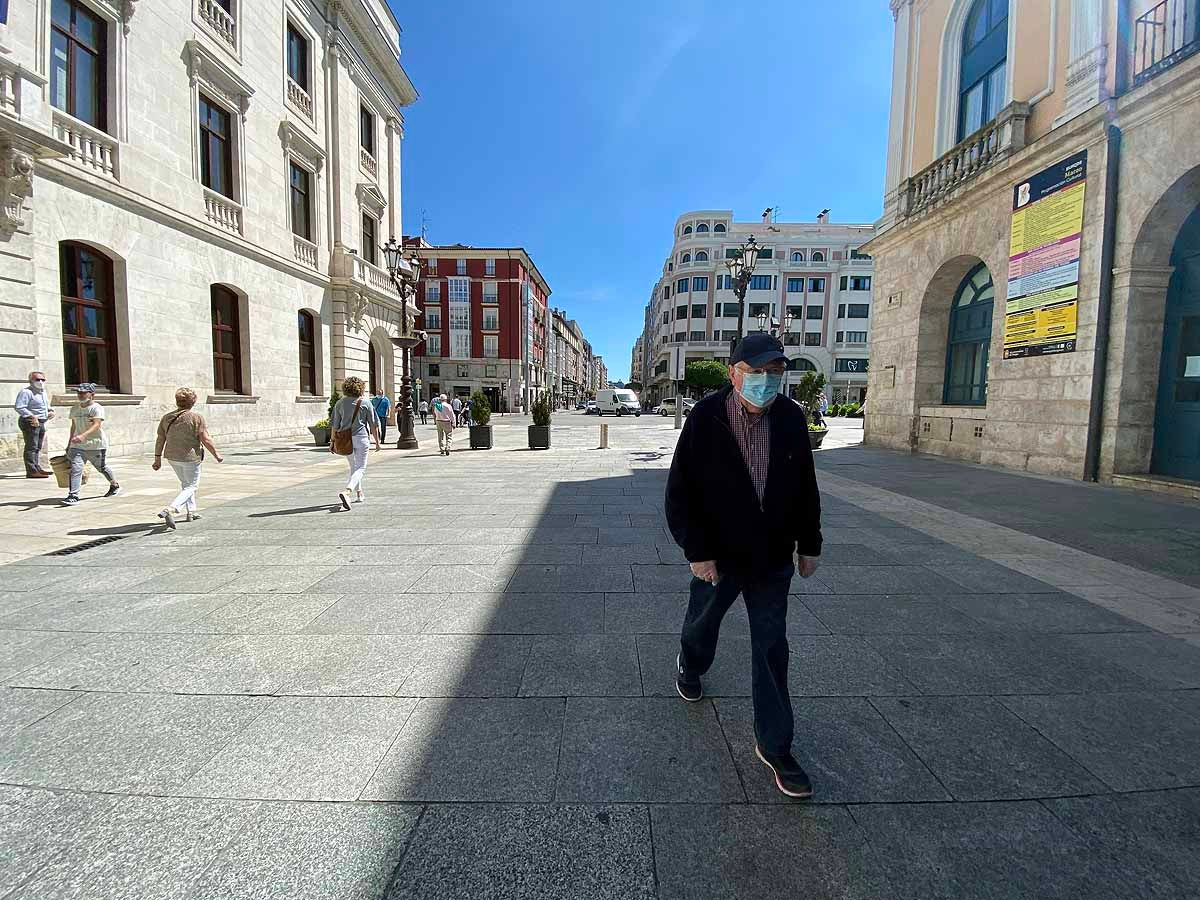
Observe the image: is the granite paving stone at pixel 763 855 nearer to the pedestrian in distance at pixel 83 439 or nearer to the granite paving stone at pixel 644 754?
the granite paving stone at pixel 644 754

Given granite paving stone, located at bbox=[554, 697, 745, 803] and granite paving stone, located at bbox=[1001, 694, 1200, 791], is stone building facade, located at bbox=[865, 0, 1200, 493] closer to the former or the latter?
granite paving stone, located at bbox=[1001, 694, 1200, 791]

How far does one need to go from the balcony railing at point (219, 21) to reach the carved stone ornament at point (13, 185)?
25.9ft

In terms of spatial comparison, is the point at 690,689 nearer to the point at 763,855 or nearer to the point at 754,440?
the point at 763,855

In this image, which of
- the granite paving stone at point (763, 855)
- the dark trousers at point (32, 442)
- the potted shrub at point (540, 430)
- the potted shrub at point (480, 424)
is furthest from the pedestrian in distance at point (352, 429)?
the potted shrub at point (540, 430)

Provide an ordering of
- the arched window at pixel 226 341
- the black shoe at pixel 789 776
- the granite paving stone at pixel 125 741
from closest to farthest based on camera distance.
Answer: the black shoe at pixel 789 776
the granite paving stone at pixel 125 741
the arched window at pixel 226 341

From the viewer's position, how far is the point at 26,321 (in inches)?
396

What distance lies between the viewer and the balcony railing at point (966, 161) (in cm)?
1080

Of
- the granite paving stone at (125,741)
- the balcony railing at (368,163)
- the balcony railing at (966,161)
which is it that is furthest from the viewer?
the balcony railing at (368,163)

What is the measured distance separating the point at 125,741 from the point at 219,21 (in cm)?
2031

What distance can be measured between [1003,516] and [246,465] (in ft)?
45.7

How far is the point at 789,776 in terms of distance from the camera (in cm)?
207

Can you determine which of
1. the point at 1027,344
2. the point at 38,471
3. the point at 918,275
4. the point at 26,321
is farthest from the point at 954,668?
the point at 26,321

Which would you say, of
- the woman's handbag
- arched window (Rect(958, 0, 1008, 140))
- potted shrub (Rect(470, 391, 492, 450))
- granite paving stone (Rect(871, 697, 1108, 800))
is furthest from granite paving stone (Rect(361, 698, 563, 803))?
arched window (Rect(958, 0, 1008, 140))

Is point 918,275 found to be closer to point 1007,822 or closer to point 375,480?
point 375,480
